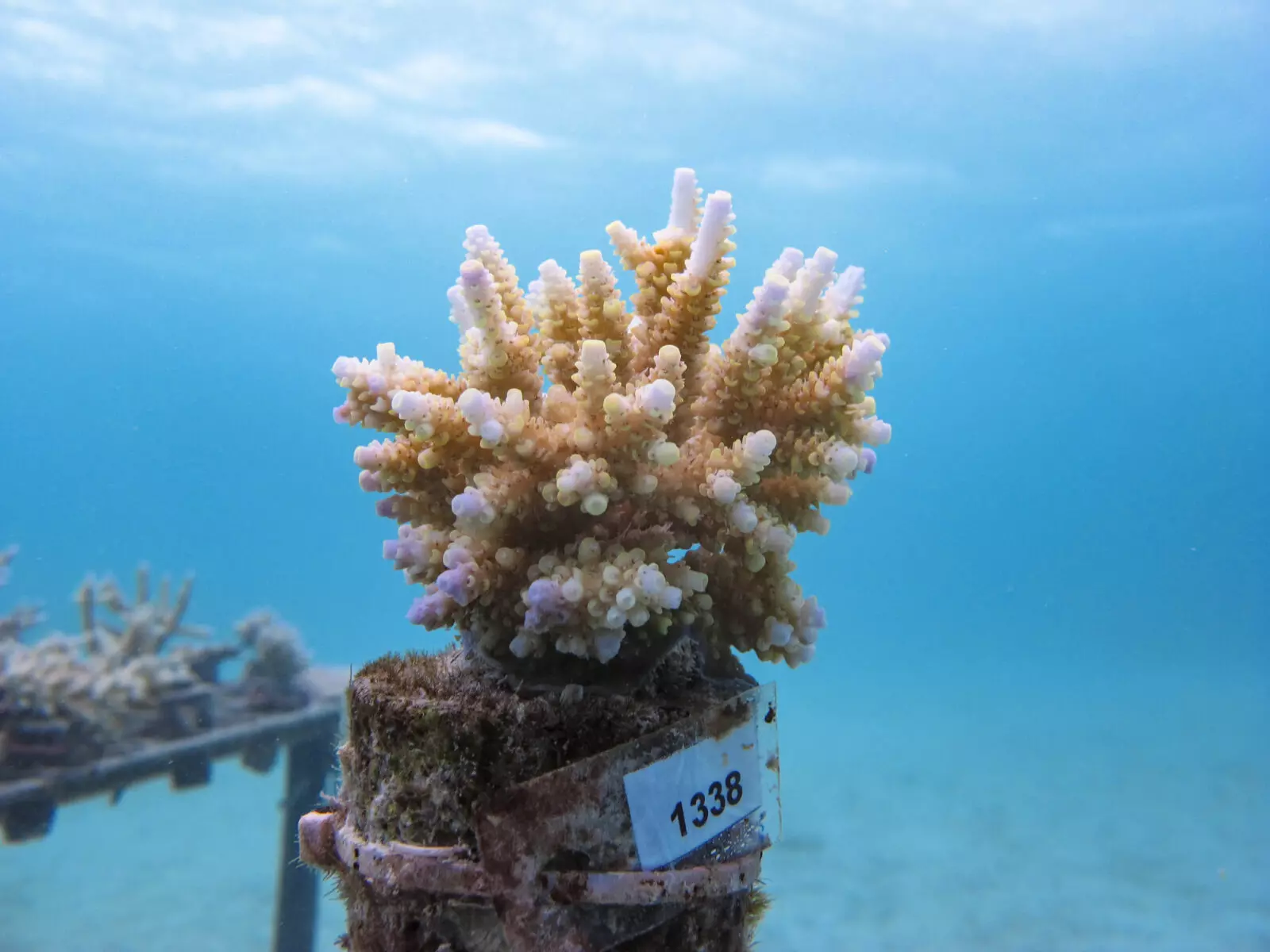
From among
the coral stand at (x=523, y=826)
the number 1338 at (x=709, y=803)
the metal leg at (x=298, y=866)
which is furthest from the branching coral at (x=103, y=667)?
the number 1338 at (x=709, y=803)

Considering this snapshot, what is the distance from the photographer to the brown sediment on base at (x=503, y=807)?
4.81 ft

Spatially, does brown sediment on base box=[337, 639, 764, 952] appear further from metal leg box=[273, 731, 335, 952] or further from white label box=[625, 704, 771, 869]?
metal leg box=[273, 731, 335, 952]

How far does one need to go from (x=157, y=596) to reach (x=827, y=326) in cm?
739

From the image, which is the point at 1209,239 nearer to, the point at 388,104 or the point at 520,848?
the point at 388,104

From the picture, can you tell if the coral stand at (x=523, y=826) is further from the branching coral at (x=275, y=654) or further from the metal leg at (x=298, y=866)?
the branching coral at (x=275, y=654)

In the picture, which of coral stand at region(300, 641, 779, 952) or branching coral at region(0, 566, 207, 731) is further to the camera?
branching coral at region(0, 566, 207, 731)

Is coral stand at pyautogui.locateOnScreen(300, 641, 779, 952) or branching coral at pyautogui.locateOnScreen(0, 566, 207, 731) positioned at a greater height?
branching coral at pyautogui.locateOnScreen(0, 566, 207, 731)

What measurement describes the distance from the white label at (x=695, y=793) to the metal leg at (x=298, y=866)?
474cm

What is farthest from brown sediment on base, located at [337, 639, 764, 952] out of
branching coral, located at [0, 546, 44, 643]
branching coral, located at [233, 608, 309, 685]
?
branching coral, located at [0, 546, 44, 643]

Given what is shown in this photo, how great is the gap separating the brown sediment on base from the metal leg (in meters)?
4.54

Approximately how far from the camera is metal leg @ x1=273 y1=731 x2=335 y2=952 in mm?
5680

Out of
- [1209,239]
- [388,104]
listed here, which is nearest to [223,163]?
[388,104]

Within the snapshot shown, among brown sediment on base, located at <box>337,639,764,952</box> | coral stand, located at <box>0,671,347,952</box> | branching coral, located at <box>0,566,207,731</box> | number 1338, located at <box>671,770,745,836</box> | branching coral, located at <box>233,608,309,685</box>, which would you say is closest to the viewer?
brown sediment on base, located at <box>337,639,764,952</box>

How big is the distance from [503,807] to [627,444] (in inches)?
30.5
